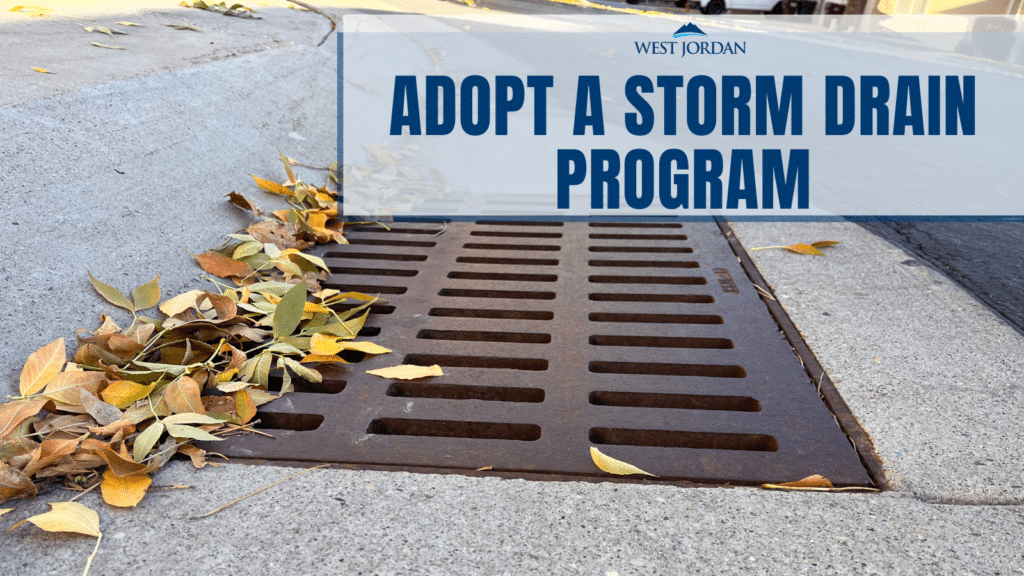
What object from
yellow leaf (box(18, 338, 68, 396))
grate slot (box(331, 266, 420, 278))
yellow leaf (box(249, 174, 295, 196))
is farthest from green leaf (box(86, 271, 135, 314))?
yellow leaf (box(249, 174, 295, 196))

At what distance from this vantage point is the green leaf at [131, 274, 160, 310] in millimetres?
1521

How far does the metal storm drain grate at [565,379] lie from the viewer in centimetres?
117

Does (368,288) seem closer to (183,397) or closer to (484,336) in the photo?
(484,336)

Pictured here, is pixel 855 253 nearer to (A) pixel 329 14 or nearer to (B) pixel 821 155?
(B) pixel 821 155

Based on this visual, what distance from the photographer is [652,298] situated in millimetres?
1779

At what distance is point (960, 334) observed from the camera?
5.09 ft

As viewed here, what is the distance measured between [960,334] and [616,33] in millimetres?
8547

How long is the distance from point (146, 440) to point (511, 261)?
114cm

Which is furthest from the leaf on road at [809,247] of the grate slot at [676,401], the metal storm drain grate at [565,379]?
the grate slot at [676,401]

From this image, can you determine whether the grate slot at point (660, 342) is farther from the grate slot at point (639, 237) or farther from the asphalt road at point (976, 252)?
the asphalt road at point (976, 252)

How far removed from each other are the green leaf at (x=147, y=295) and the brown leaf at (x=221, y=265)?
197 millimetres

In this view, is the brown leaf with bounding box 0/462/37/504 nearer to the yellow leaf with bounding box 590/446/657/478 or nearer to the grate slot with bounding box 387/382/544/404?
the grate slot with bounding box 387/382/544/404

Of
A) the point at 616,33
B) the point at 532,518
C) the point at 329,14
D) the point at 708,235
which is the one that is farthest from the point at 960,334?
the point at 616,33

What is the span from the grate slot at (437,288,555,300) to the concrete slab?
0.63 meters
